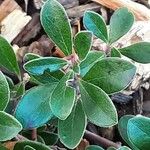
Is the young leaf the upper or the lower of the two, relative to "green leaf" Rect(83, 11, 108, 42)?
upper

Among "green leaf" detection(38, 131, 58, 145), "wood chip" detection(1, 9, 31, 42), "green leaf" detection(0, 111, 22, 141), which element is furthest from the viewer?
"wood chip" detection(1, 9, 31, 42)

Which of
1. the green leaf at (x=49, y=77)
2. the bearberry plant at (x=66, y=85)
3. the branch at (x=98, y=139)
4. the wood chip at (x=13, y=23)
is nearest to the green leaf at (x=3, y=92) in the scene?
the bearberry plant at (x=66, y=85)

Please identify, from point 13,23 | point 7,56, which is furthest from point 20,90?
point 13,23

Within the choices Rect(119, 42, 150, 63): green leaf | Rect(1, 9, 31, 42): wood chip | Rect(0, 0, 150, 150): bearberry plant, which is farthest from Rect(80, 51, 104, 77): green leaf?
Rect(1, 9, 31, 42): wood chip

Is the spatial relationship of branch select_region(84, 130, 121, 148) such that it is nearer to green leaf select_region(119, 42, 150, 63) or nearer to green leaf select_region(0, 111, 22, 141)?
green leaf select_region(119, 42, 150, 63)

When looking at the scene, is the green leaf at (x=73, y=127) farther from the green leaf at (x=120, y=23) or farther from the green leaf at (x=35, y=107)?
the green leaf at (x=120, y=23)
